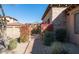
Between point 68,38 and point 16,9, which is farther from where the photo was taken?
point 16,9

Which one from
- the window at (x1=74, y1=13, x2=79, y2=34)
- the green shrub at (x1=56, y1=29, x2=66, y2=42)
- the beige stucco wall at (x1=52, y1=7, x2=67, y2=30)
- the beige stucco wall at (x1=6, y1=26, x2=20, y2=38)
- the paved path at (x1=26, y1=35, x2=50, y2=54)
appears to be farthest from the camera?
the beige stucco wall at (x1=6, y1=26, x2=20, y2=38)

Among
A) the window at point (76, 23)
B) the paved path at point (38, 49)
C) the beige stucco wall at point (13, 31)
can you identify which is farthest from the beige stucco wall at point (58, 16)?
the beige stucco wall at point (13, 31)

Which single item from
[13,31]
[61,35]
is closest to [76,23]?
[61,35]

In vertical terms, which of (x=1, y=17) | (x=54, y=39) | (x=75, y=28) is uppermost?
(x=1, y=17)

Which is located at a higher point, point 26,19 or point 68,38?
point 26,19

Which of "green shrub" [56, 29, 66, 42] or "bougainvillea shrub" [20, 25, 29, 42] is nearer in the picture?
"green shrub" [56, 29, 66, 42]

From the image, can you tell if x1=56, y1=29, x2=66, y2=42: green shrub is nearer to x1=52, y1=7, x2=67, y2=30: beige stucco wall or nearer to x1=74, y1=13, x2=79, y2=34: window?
x1=52, y1=7, x2=67, y2=30: beige stucco wall

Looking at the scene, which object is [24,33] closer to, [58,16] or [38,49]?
[58,16]

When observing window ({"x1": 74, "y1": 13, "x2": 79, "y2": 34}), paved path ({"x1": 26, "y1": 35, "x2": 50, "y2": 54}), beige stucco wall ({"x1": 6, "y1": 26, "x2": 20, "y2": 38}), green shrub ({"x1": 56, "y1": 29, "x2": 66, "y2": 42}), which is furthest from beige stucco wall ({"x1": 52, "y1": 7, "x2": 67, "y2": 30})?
beige stucco wall ({"x1": 6, "y1": 26, "x2": 20, "y2": 38})

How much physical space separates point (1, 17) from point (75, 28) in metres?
7.01
